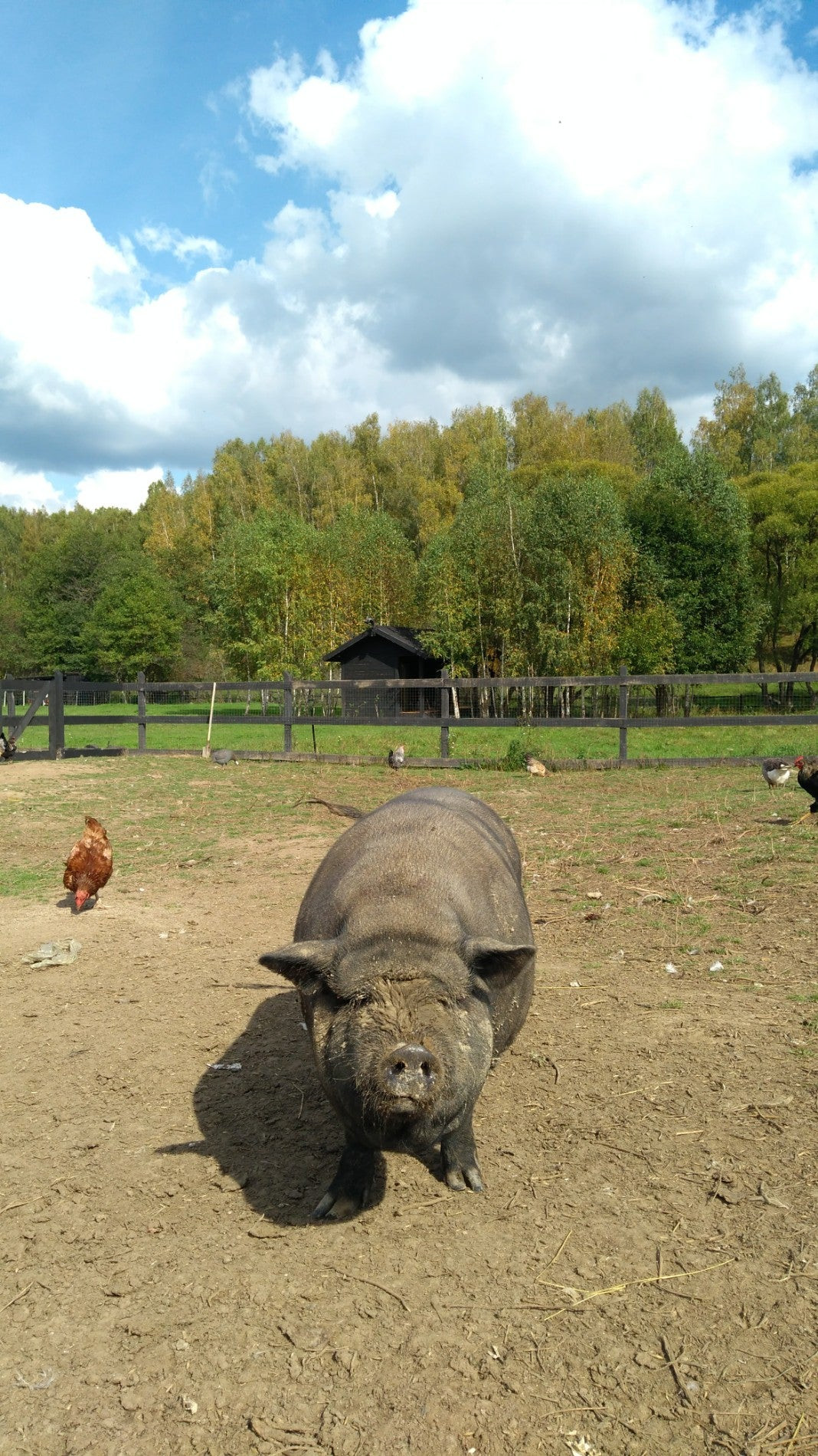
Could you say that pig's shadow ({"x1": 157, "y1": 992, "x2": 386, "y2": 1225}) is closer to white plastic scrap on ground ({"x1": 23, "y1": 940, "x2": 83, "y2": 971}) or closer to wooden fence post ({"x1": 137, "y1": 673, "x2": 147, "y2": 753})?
white plastic scrap on ground ({"x1": 23, "y1": 940, "x2": 83, "y2": 971})

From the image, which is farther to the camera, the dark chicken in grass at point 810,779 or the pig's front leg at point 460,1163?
the dark chicken in grass at point 810,779

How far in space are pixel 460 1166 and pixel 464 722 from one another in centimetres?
1397

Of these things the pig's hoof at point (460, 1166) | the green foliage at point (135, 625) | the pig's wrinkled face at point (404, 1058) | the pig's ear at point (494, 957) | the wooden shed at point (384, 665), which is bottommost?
the pig's hoof at point (460, 1166)

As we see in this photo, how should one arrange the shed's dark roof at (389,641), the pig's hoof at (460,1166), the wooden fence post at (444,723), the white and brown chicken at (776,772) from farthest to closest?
1. the shed's dark roof at (389,641)
2. the wooden fence post at (444,723)
3. the white and brown chicken at (776,772)
4. the pig's hoof at (460,1166)

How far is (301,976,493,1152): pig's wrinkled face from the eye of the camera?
2.73 m

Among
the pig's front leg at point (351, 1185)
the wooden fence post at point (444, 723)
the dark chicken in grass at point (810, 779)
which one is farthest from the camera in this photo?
the wooden fence post at point (444, 723)

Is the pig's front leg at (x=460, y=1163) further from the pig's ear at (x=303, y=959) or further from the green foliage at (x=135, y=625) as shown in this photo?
the green foliage at (x=135, y=625)

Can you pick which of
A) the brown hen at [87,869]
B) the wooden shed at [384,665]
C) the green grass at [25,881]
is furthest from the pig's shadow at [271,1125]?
the wooden shed at [384,665]

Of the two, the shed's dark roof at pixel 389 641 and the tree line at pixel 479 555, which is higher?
the tree line at pixel 479 555

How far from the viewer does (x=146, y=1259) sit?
307 centimetres

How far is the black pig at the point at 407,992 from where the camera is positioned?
2.79 meters

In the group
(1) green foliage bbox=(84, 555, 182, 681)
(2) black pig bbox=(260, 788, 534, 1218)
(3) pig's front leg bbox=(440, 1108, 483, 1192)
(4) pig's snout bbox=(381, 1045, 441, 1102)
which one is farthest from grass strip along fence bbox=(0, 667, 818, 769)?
(1) green foliage bbox=(84, 555, 182, 681)

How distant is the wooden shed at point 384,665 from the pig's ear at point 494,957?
110 feet

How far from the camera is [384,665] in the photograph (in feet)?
131
